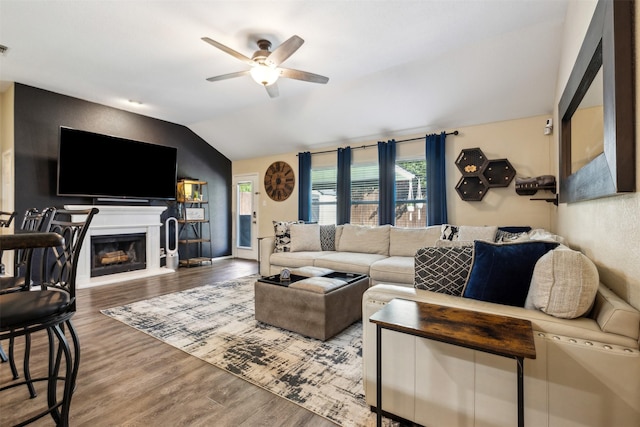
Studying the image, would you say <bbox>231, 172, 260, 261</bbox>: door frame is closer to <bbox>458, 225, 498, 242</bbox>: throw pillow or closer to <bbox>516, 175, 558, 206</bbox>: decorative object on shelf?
<bbox>458, 225, 498, 242</bbox>: throw pillow

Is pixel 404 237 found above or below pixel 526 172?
below

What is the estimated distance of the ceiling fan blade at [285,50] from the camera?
2.34 metres

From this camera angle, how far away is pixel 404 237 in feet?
13.4

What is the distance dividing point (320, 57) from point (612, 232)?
300cm

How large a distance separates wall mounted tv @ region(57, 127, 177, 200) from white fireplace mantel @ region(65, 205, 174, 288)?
9.1 inches

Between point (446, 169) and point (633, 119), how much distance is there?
135 inches

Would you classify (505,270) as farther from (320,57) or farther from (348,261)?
(320,57)

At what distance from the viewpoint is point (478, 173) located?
4035 mm

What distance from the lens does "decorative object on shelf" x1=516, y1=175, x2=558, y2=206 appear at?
128 inches

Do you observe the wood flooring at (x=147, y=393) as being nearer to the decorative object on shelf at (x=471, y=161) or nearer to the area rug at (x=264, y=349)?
the area rug at (x=264, y=349)

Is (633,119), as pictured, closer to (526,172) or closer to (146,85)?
(526,172)

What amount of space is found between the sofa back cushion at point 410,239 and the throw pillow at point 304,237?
46.4 inches

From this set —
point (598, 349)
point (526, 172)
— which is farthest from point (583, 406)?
point (526, 172)

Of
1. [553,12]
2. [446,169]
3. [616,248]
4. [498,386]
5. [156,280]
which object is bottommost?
[156,280]
